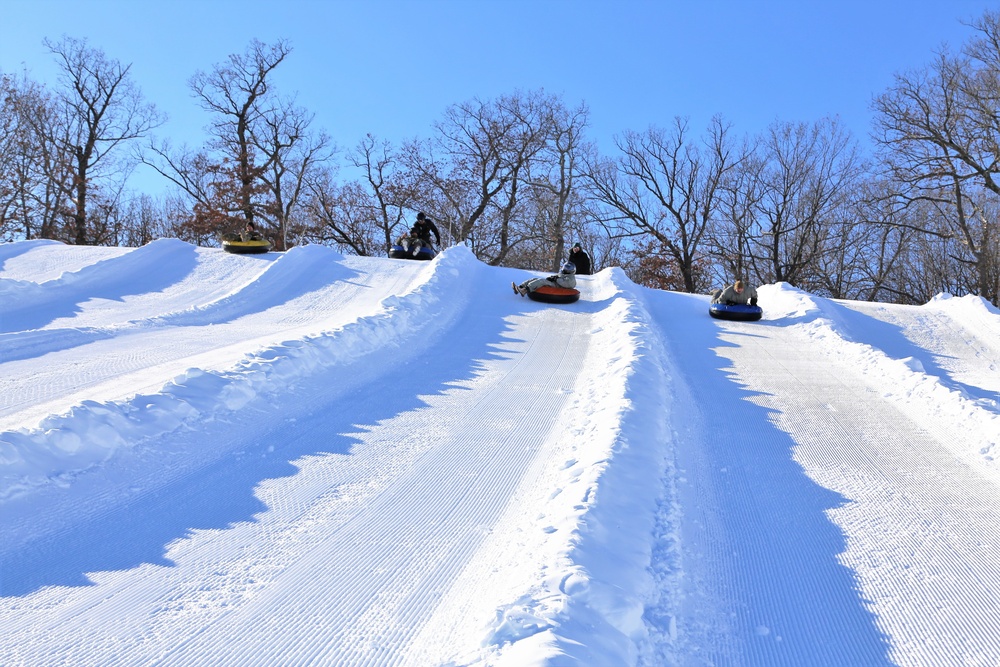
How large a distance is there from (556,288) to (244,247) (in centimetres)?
817

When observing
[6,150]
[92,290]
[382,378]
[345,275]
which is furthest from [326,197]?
[382,378]

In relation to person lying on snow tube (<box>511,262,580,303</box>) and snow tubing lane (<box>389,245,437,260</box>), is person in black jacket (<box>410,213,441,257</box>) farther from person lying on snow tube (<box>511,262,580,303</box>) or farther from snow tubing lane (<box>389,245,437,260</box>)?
person lying on snow tube (<box>511,262,580,303</box>)

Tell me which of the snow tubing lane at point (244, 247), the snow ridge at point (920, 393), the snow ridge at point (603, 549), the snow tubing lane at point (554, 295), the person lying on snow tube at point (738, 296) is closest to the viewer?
the snow ridge at point (603, 549)

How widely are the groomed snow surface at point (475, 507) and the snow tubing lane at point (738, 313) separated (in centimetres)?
427

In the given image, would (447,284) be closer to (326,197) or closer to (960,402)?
(960,402)

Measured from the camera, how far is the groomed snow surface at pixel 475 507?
2.67 meters

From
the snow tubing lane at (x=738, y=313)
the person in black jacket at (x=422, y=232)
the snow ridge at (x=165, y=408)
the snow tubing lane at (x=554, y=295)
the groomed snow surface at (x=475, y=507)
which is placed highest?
the person in black jacket at (x=422, y=232)

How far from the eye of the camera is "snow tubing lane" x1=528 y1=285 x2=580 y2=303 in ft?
42.6

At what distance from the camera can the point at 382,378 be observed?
671 cm

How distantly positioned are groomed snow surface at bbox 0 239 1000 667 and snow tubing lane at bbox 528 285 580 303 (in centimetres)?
490

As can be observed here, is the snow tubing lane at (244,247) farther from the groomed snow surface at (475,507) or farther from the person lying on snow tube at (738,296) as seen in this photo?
the person lying on snow tube at (738,296)

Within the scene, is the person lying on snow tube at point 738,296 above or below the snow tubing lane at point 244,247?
below

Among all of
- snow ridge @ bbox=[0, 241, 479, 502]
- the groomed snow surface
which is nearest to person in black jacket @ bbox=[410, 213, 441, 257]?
snow ridge @ bbox=[0, 241, 479, 502]

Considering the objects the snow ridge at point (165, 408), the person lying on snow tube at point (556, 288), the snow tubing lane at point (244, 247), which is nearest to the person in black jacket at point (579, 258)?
the person lying on snow tube at point (556, 288)
